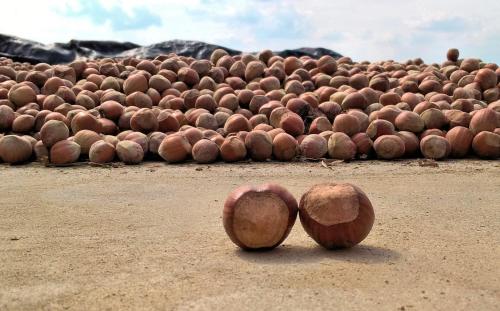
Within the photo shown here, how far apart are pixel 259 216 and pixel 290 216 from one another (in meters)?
0.14

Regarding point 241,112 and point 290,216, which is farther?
point 241,112

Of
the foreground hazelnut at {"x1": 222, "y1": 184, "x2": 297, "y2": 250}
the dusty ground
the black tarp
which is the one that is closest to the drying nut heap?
the dusty ground

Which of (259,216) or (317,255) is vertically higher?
(259,216)

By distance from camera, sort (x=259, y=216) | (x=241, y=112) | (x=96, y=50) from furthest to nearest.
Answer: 1. (x=96, y=50)
2. (x=241, y=112)
3. (x=259, y=216)

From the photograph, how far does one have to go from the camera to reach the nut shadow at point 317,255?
2.29 m

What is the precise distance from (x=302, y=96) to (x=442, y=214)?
3.12 metres

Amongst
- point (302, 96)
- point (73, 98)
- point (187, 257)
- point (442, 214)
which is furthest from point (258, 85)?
point (187, 257)

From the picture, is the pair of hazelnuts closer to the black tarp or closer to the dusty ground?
the dusty ground

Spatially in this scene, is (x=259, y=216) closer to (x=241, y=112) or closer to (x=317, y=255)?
(x=317, y=255)

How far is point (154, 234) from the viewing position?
2758 mm

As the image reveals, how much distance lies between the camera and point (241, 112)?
19.4 feet

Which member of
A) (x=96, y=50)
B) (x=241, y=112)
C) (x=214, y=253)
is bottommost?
(x=214, y=253)

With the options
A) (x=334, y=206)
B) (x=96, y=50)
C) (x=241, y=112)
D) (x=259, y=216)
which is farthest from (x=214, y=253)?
(x=96, y=50)

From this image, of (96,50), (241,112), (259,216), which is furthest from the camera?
(96,50)
